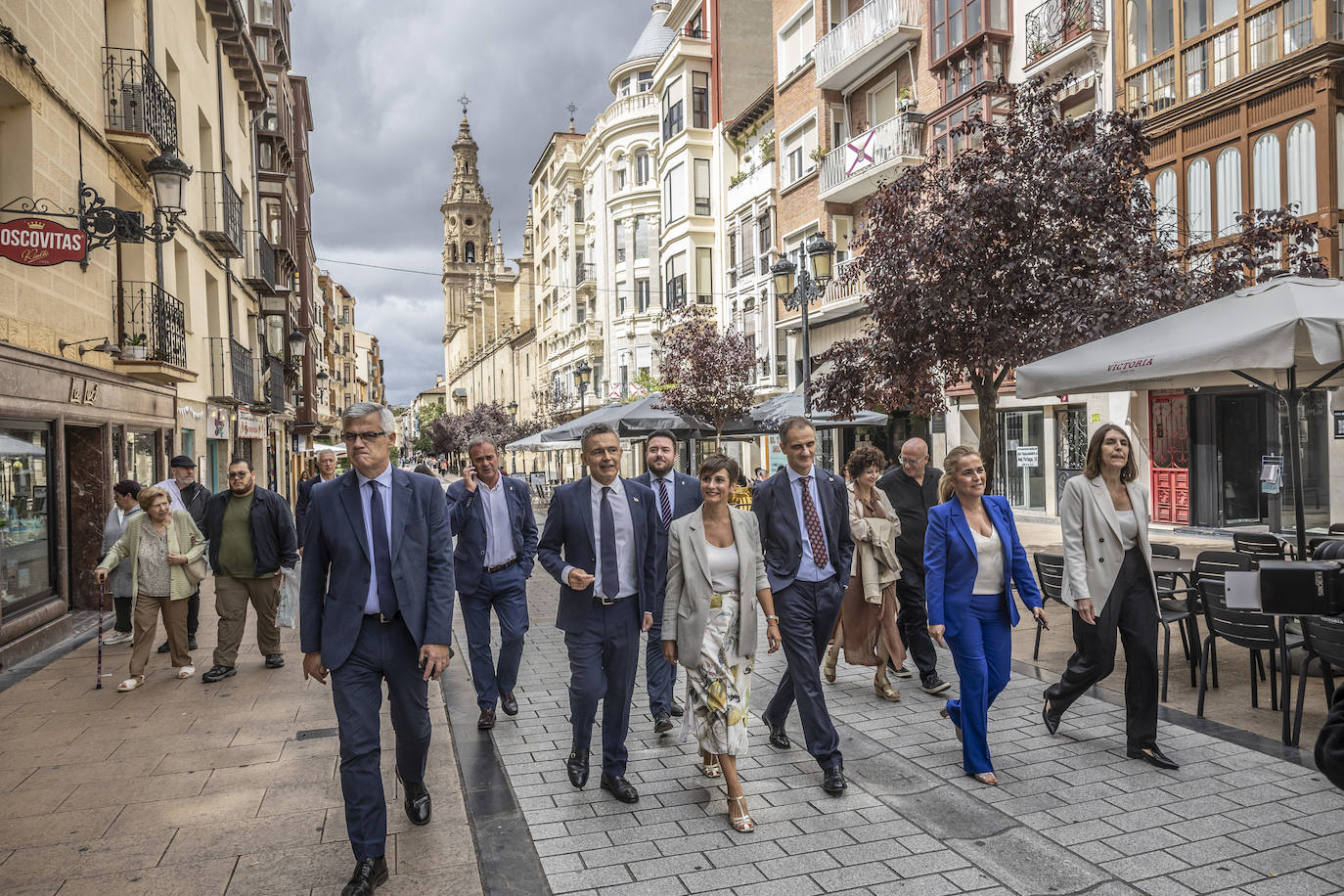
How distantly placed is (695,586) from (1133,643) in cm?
254

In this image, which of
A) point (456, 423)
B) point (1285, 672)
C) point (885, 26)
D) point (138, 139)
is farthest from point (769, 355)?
point (456, 423)

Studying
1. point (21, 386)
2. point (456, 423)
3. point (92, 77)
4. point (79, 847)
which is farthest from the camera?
point (456, 423)

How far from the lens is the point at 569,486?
5.22 meters

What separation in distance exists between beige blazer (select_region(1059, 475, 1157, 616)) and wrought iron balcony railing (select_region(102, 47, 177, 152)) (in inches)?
481

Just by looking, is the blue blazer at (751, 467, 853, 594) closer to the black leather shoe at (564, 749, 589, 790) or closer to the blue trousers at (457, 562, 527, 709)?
the black leather shoe at (564, 749, 589, 790)

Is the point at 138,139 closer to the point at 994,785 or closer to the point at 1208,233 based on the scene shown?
the point at 994,785

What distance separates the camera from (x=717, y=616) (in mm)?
4668


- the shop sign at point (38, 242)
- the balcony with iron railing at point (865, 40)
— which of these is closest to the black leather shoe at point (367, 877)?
the shop sign at point (38, 242)

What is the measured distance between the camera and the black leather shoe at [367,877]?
12.2ft

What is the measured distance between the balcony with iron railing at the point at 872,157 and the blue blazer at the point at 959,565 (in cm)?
1980

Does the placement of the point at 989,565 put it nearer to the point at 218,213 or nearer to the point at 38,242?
the point at 38,242

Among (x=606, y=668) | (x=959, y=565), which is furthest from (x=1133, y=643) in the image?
(x=606, y=668)

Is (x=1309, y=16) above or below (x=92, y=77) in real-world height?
above

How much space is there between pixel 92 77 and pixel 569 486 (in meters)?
10.5
